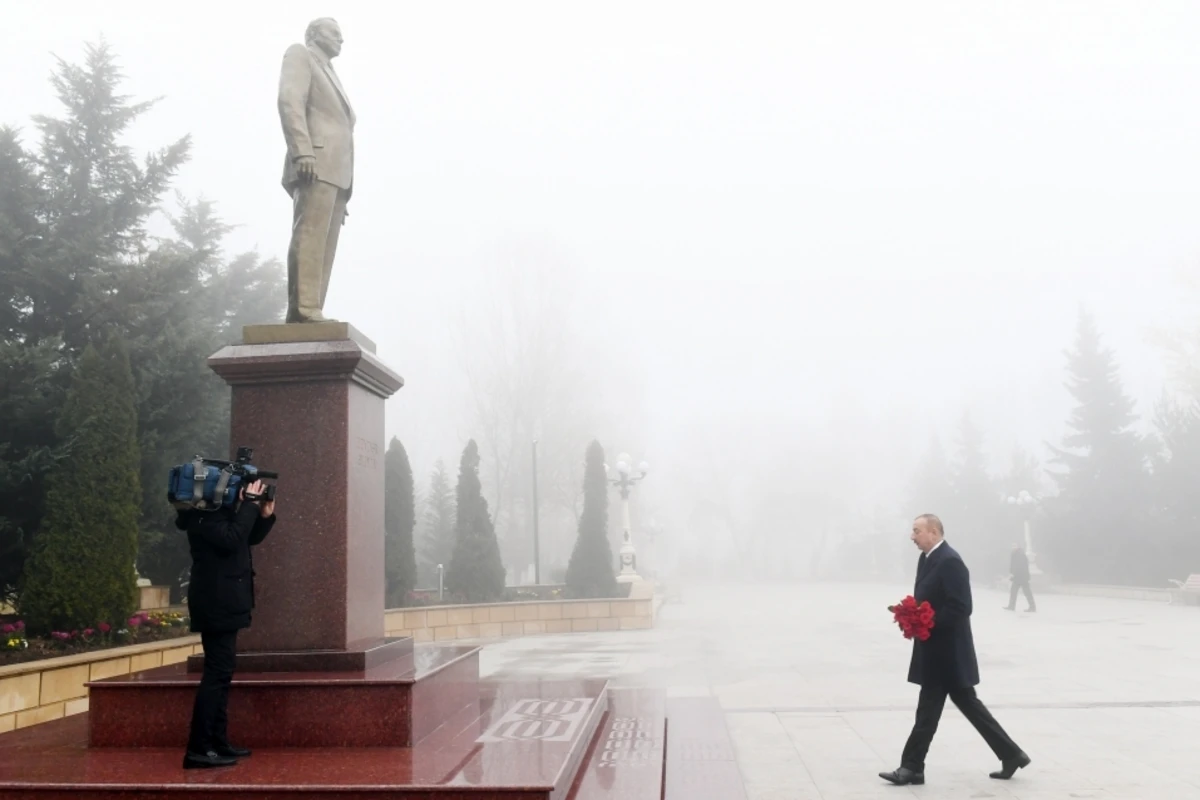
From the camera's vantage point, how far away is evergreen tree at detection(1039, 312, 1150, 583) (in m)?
30.4

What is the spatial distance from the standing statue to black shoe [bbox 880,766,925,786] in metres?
4.66

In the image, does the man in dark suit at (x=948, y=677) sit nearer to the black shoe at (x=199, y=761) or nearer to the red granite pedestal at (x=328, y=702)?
the red granite pedestal at (x=328, y=702)

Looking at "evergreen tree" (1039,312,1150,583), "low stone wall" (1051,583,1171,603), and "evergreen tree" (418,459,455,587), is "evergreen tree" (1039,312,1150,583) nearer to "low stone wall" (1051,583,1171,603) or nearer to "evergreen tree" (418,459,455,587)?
"low stone wall" (1051,583,1171,603)

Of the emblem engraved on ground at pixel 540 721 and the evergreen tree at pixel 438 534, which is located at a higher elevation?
the evergreen tree at pixel 438 534

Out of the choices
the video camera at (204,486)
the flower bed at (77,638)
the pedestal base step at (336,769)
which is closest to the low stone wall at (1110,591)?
the flower bed at (77,638)

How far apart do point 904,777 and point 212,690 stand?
13.1 feet

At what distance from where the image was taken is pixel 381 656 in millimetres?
5766

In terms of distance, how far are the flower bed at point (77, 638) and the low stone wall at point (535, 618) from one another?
7.05 meters

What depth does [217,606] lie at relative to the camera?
450 cm

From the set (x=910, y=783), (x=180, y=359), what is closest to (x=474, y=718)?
(x=910, y=783)

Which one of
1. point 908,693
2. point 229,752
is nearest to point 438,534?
point 908,693

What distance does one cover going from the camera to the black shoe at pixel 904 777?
560 centimetres

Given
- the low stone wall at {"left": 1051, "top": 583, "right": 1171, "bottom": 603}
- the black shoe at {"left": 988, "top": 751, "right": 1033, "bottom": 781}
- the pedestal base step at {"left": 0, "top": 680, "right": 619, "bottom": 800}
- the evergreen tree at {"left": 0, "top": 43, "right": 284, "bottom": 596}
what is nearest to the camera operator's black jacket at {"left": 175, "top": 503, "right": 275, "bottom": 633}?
the pedestal base step at {"left": 0, "top": 680, "right": 619, "bottom": 800}

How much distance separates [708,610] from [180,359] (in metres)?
16.8
